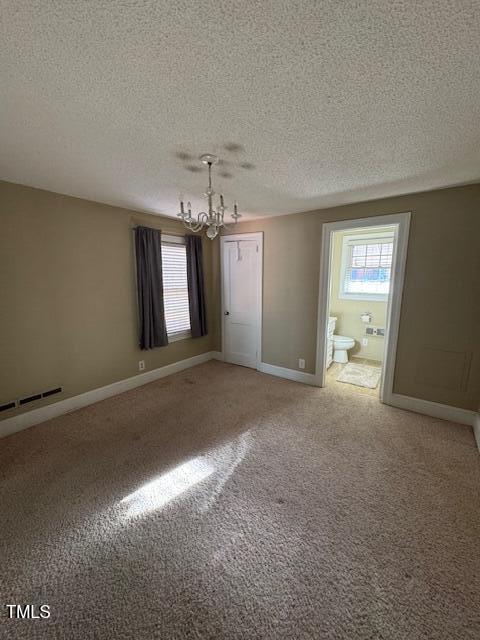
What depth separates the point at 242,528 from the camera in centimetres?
158

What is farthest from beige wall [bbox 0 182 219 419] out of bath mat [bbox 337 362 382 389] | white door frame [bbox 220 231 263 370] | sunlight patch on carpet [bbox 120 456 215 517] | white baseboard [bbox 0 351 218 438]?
bath mat [bbox 337 362 382 389]

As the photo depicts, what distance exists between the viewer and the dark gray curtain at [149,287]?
3.37 metres

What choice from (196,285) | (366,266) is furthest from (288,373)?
(366,266)

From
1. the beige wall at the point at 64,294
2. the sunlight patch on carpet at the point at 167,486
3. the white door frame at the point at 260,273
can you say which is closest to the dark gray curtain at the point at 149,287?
the beige wall at the point at 64,294

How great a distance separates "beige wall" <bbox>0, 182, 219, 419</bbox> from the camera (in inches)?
96.1

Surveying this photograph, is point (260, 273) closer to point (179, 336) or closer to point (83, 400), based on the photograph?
point (179, 336)

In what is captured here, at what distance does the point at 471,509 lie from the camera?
1.71m

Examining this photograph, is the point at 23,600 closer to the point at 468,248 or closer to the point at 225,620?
the point at 225,620

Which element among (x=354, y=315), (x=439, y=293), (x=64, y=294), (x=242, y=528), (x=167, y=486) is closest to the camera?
(x=242, y=528)

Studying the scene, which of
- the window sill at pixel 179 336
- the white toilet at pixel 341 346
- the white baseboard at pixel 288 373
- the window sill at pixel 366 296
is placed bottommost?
the white baseboard at pixel 288 373

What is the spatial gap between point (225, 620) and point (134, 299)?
123 inches

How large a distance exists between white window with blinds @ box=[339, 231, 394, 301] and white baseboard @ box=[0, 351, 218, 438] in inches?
123

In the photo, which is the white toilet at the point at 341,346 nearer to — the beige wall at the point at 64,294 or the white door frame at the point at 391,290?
the white door frame at the point at 391,290

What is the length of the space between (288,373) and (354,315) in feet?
5.84
